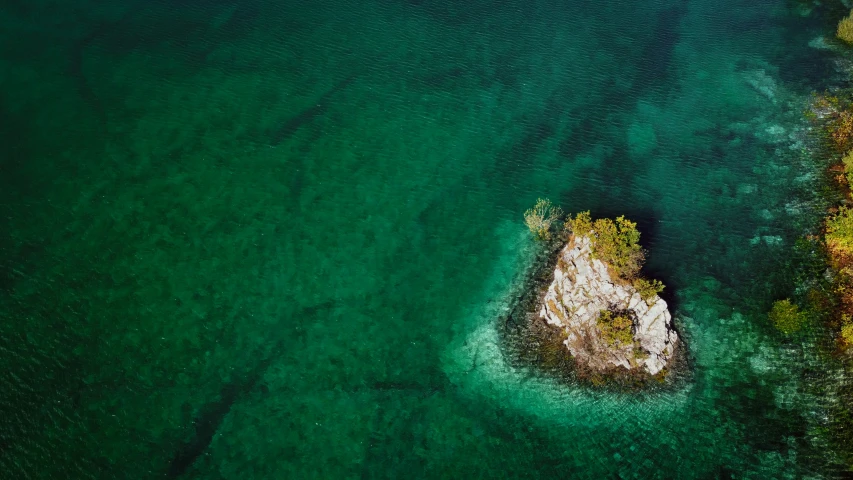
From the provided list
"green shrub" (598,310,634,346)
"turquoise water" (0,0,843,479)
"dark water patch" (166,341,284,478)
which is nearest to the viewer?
"dark water patch" (166,341,284,478)

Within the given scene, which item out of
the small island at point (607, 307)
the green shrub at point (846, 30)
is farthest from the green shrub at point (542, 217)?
the green shrub at point (846, 30)

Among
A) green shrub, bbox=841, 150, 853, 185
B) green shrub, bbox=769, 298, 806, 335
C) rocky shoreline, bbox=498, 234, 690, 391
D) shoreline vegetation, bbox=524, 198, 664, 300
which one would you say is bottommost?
green shrub, bbox=769, 298, 806, 335

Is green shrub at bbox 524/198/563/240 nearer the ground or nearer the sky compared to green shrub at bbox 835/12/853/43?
nearer the ground

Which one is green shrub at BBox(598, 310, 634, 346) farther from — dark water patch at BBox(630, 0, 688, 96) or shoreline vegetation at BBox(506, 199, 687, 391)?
dark water patch at BBox(630, 0, 688, 96)

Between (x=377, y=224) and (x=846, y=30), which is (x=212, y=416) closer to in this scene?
(x=377, y=224)

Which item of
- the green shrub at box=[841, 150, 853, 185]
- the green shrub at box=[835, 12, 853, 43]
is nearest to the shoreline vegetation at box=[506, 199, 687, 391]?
the green shrub at box=[841, 150, 853, 185]

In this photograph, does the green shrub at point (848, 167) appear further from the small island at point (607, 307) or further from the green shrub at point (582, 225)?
the green shrub at point (582, 225)
